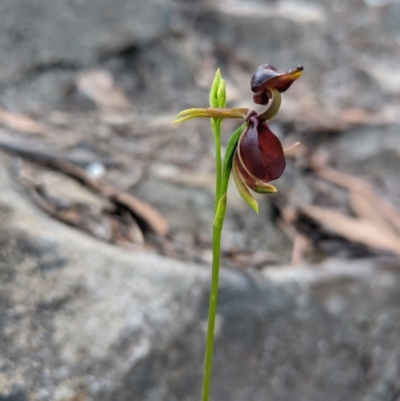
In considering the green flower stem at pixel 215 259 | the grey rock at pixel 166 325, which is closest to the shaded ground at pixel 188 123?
the grey rock at pixel 166 325

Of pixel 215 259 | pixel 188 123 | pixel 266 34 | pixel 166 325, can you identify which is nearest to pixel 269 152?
pixel 215 259

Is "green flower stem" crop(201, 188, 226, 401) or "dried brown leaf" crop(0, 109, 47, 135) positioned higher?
"green flower stem" crop(201, 188, 226, 401)

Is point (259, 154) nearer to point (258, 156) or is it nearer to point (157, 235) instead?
point (258, 156)

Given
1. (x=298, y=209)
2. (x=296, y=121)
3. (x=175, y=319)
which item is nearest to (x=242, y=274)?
(x=175, y=319)

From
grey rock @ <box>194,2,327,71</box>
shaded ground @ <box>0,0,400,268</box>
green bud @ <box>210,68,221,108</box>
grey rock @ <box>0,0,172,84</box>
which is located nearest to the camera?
green bud @ <box>210,68,221,108</box>

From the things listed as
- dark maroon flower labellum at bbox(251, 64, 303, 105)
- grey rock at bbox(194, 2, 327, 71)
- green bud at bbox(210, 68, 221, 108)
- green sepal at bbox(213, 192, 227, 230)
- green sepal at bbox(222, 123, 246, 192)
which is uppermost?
A: dark maroon flower labellum at bbox(251, 64, 303, 105)

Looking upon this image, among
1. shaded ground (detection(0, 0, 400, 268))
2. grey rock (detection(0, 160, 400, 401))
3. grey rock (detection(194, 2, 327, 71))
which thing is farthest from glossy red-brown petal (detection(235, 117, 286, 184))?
grey rock (detection(194, 2, 327, 71))

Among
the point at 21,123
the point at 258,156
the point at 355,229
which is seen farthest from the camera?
the point at 21,123

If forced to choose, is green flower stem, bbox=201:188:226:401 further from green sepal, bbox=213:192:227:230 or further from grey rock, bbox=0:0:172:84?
grey rock, bbox=0:0:172:84
